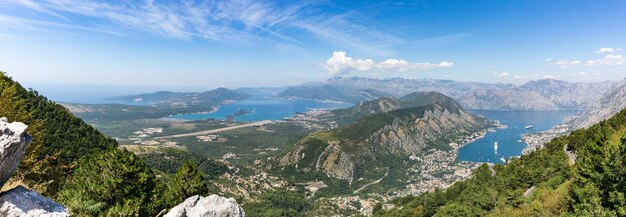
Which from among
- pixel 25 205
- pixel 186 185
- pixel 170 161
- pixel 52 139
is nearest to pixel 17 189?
pixel 25 205

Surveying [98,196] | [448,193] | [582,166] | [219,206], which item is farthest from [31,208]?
[448,193]

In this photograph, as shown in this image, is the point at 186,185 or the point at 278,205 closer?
the point at 186,185

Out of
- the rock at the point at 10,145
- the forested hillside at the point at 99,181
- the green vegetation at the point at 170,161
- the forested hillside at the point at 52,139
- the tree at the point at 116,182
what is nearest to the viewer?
the rock at the point at 10,145

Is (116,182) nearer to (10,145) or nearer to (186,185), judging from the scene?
(186,185)

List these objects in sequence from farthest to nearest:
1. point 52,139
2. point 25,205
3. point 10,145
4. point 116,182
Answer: point 52,139 → point 116,182 → point 25,205 → point 10,145

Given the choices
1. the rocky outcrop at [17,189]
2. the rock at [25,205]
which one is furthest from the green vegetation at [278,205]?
the rocky outcrop at [17,189]

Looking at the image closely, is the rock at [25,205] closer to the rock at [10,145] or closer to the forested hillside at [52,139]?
the rock at [10,145]

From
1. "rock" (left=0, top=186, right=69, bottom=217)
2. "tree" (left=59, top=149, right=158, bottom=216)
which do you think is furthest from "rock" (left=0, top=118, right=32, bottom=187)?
"tree" (left=59, top=149, right=158, bottom=216)
